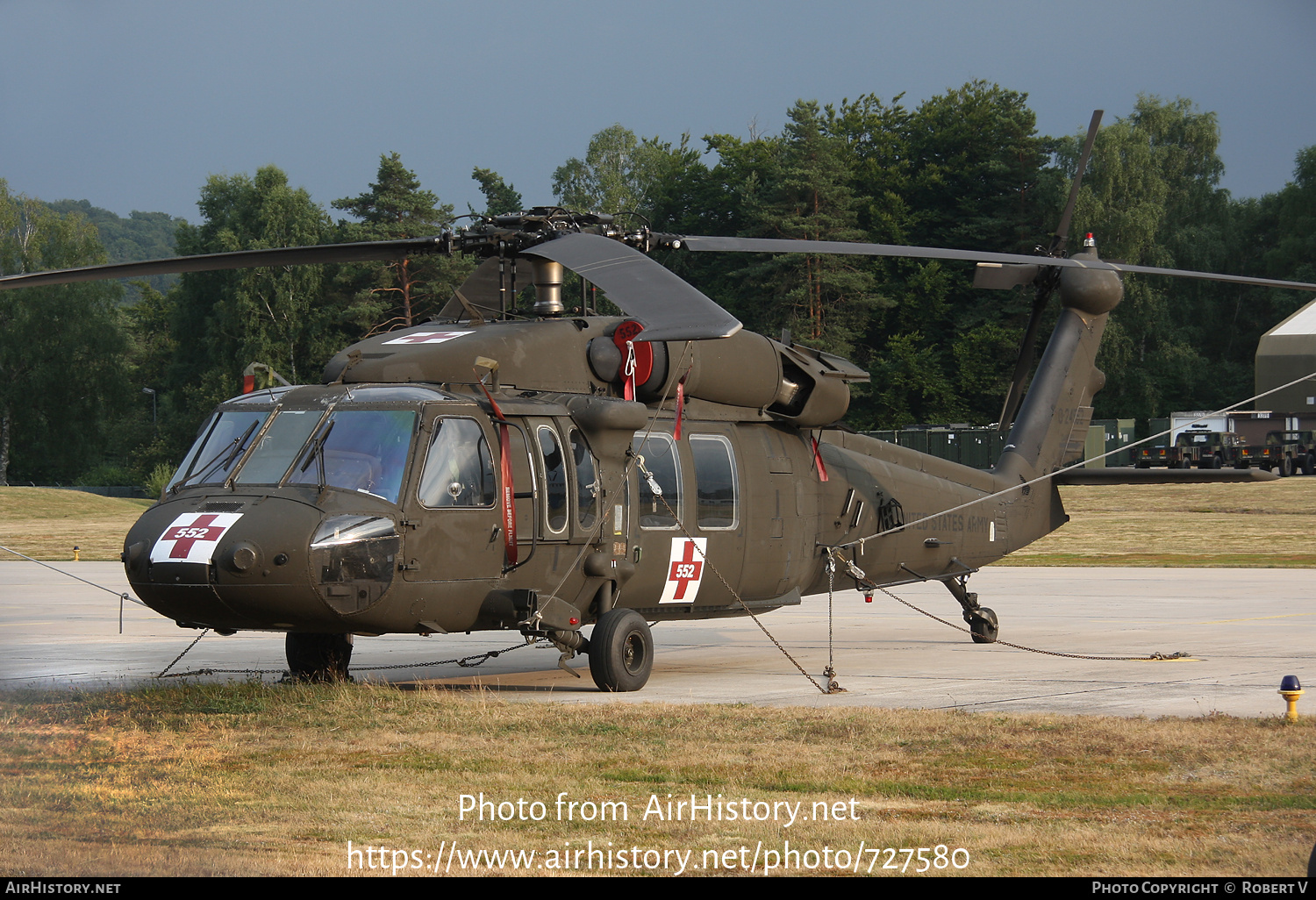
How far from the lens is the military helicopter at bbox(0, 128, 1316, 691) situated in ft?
30.8

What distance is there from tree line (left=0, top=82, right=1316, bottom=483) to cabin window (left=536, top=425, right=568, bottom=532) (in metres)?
50.7

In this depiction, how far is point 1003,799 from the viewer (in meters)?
6.81

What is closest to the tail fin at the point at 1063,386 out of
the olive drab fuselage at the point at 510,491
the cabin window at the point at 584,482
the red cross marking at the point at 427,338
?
the olive drab fuselage at the point at 510,491

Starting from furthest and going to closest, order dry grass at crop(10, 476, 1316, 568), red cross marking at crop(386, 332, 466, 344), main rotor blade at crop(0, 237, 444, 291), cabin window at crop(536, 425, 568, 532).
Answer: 1. dry grass at crop(10, 476, 1316, 568)
2. red cross marking at crop(386, 332, 466, 344)
3. cabin window at crop(536, 425, 568, 532)
4. main rotor blade at crop(0, 237, 444, 291)

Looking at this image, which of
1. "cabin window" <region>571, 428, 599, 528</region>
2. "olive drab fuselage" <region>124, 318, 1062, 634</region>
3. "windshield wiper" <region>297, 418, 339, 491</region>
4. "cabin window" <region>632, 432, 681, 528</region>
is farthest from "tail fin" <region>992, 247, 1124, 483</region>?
"windshield wiper" <region>297, 418, 339, 491</region>

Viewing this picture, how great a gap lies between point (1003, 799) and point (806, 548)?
6.29 metres

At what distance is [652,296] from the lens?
827 centimetres

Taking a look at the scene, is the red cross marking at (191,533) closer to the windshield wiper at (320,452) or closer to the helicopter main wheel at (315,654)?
the windshield wiper at (320,452)

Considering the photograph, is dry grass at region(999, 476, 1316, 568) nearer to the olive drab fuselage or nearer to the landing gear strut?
the landing gear strut

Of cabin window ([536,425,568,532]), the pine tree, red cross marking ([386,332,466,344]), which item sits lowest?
cabin window ([536,425,568,532])

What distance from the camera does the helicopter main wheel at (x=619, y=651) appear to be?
35.7ft

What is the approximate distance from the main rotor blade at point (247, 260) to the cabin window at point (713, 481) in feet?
9.07
